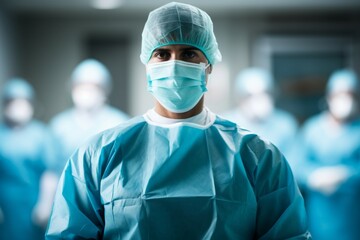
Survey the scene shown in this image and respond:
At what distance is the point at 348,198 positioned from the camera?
335 cm

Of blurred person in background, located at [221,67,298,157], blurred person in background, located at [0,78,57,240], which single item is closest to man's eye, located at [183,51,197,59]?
blurred person in background, located at [0,78,57,240]

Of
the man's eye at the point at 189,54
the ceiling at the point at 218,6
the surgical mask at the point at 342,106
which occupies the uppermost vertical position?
the ceiling at the point at 218,6

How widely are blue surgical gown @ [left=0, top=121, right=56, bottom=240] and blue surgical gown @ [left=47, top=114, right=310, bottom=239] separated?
7.10ft

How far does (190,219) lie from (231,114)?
2.82 metres

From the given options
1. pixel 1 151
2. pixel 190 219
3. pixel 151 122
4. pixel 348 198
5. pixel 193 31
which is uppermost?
pixel 193 31

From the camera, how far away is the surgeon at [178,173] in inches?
52.1

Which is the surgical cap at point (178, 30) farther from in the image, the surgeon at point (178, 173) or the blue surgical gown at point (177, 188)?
the blue surgical gown at point (177, 188)

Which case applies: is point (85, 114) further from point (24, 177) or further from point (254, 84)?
point (254, 84)

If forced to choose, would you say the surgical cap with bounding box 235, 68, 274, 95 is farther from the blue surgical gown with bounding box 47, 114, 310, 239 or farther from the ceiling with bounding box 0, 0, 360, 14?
the blue surgical gown with bounding box 47, 114, 310, 239

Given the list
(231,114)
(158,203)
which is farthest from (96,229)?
(231,114)

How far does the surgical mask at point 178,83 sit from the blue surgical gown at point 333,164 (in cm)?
217

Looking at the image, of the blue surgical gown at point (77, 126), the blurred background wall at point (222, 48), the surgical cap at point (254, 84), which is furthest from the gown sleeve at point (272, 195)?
the blurred background wall at point (222, 48)

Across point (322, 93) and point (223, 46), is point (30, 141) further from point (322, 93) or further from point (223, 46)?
point (322, 93)

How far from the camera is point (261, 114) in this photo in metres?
3.92
